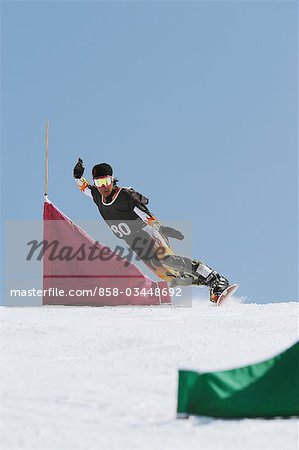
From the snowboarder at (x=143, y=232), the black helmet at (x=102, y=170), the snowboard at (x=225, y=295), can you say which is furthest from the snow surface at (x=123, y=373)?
the black helmet at (x=102, y=170)

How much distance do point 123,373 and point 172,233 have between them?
20.6ft

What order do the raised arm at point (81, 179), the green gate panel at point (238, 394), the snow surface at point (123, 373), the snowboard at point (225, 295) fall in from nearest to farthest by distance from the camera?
the snow surface at point (123, 373) < the green gate panel at point (238, 394) < the snowboard at point (225, 295) < the raised arm at point (81, 179)

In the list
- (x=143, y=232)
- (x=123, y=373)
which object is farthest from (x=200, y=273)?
(x=123, y=373)

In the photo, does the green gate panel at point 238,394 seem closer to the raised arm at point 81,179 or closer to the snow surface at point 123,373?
the snow surface at point 123,373

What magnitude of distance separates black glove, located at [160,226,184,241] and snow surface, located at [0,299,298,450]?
2314 mm

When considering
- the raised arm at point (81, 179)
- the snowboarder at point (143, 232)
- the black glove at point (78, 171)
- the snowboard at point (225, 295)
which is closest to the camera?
the snowboarder at point (143, 232)

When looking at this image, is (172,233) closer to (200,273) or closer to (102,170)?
(200,273)

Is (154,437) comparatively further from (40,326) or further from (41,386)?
(40,326)

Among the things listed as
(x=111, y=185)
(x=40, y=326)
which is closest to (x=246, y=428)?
(x=40, y=326)

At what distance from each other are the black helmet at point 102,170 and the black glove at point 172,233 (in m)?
1.16

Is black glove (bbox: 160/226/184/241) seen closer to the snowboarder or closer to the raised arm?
the snowboarder

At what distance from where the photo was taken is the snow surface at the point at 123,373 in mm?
3836

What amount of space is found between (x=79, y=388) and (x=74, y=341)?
1958mm

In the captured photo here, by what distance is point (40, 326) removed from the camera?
7.70 metres
